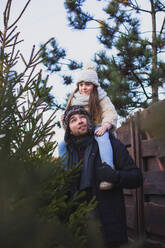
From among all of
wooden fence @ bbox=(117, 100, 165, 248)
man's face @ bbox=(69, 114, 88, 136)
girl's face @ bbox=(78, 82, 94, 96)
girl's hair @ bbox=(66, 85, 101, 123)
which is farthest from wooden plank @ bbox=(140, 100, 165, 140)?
girl's face @ bbox=(78, 82, 94, 96)

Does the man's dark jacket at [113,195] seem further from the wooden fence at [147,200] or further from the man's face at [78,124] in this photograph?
the wooden fence at [147,200]

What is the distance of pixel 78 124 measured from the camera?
8.06 feet

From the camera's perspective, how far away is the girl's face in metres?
3.43

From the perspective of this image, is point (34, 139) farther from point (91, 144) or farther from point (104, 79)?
point (104, 79)

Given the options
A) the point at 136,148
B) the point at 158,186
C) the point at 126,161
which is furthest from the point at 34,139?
the point at 136,148

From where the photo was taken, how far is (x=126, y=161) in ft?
7.59

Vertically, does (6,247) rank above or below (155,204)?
above

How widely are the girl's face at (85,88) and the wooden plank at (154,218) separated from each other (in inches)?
56.8

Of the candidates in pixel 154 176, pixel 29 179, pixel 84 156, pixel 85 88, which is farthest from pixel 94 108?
pixel 29 179

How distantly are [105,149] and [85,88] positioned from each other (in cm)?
133

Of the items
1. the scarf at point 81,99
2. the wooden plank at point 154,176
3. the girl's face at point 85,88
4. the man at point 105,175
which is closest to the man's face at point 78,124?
the man at point 105,175

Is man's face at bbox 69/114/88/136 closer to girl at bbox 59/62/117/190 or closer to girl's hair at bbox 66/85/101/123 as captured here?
girl at bbox 59/62/117/190

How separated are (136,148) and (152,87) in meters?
4.41

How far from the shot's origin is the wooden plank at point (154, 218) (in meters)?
3.09
